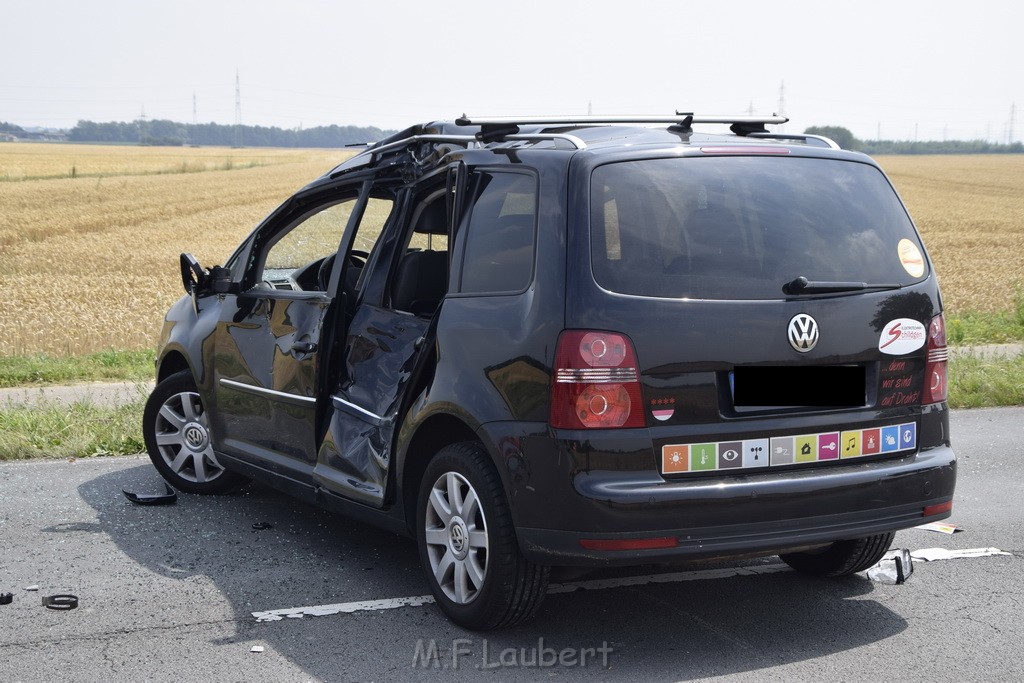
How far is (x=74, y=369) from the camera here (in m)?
12.5

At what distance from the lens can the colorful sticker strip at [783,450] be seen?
4223mm

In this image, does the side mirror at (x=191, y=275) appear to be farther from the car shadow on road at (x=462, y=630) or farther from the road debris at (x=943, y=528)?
the road debris at (x=943, y=528)

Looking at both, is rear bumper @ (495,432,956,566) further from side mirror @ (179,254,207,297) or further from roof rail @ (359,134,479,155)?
side mirror @ (179,254,207,297)

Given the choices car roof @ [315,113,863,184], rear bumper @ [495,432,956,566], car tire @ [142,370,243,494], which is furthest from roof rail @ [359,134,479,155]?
car tire @ [142,370,243,494]

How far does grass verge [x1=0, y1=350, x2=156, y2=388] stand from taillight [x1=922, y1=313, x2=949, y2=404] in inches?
339

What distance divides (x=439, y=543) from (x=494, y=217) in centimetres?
127

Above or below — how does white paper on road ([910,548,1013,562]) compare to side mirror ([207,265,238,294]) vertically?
below

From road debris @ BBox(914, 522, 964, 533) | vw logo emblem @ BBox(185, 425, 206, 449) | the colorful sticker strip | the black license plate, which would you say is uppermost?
the black license plate

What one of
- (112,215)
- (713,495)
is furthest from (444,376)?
(112,215)

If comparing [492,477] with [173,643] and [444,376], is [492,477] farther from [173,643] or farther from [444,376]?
[173,643]

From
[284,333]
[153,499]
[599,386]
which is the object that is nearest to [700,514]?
[599,386]

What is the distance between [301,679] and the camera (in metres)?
4.27

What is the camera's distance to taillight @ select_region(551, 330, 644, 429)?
418 cm

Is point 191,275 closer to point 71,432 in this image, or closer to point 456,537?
point 71,432
